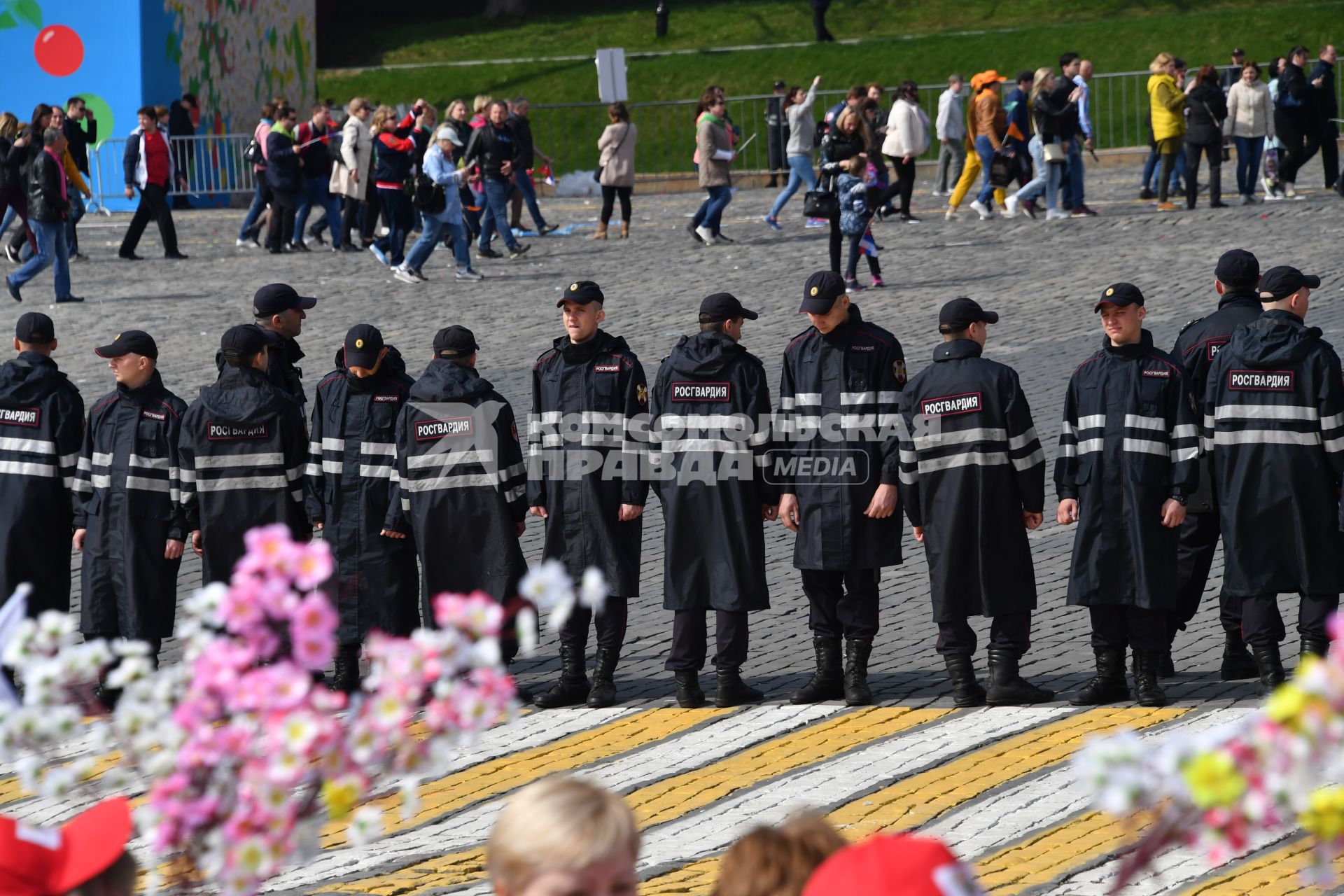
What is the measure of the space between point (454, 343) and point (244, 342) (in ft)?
3.59

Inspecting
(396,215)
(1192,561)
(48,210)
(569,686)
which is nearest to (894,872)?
(569,686)

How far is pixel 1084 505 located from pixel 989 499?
1.40 feet

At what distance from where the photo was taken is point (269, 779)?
2.69 meters

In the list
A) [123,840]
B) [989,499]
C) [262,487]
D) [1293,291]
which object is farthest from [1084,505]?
[123,840]

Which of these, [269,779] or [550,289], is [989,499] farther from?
[550,289]

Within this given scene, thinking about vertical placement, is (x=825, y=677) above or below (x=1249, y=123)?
below

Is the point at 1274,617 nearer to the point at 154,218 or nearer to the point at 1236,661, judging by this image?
the point at 1236,661

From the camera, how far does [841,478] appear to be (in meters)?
8.84

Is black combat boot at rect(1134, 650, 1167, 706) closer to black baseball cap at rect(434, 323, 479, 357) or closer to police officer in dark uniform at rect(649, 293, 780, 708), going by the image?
police officer in dark uniform at rect(649, 293, 780, 708)

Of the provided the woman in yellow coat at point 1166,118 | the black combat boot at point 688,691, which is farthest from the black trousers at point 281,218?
the black combat boot at point 688,691

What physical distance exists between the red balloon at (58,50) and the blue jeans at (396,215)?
11445 mm

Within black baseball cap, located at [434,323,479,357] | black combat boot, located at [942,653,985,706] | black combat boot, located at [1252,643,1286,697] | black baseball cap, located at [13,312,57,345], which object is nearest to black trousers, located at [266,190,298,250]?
black baseball cap, located at [13,312,57,345]

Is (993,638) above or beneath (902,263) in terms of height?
beneath

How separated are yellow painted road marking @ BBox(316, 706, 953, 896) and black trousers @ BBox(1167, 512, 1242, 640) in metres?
1.42
